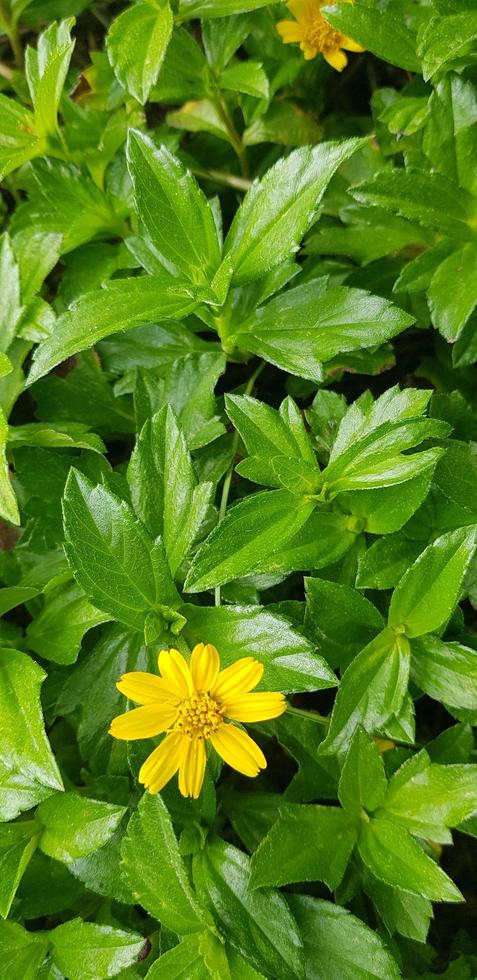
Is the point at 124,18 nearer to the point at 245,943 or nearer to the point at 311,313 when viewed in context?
the point at 311,313

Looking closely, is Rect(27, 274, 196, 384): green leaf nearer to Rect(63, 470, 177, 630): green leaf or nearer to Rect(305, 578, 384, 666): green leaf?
Rect(63, 470, 177, 630): green leaf

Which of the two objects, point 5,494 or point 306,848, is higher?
point 5,494

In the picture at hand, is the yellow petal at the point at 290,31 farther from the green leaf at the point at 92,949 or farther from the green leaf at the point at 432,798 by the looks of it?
the green leaf at the point at 92,949

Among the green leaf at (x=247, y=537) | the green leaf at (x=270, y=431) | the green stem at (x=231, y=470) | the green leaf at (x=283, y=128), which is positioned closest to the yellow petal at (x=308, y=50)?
the green leaf at (x=283, y=128)

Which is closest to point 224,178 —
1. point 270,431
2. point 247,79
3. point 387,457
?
point 247,79

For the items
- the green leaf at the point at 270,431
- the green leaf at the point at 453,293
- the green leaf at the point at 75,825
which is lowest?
the green leaf at the point at 75,825

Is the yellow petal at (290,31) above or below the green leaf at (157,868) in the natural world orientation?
above

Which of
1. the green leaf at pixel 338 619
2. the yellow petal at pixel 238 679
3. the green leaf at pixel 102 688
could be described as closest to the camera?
the yellow petal at pixel 238 679

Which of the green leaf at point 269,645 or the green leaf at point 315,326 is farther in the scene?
the green leaf at point 315,326

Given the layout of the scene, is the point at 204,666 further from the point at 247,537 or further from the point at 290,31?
the point at 290,31
